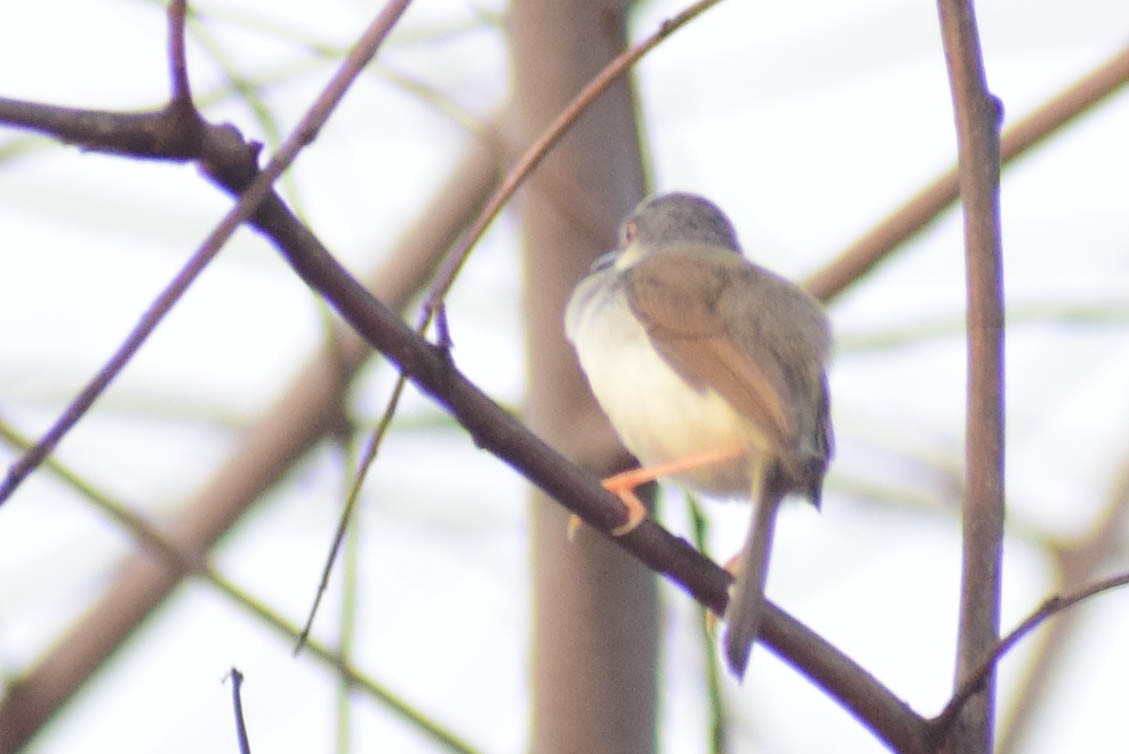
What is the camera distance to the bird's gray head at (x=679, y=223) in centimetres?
441

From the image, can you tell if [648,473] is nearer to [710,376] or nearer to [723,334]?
[710,376]

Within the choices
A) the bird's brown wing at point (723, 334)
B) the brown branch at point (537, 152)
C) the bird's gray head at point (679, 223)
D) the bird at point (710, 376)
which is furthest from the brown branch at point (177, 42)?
the bird's gray head at point (679, 223)

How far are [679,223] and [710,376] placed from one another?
109 centimetres

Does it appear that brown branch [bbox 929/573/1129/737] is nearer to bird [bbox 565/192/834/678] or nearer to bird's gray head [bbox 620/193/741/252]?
bird [bbox 565/192/834/678]

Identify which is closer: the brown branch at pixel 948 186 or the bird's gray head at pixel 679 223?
the brown branch at pixel 948 186

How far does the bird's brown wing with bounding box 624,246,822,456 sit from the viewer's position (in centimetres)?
346

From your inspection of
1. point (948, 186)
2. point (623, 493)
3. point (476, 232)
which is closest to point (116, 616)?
point (623, 493)

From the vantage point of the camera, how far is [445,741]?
9.21ft

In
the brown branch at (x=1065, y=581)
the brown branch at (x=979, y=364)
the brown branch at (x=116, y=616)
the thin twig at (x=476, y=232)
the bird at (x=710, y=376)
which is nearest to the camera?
the thin twig at (x=476, y=232)

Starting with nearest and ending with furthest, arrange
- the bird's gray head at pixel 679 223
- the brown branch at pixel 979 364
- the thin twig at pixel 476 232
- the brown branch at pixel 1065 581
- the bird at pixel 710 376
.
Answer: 1. the thin twig at pixel 476 232
2. the brown branch at pixel 979 364
3. the brown branch at pixel 1065 581
4. the bird at pixel 710 376
5. the bird's gray head at pixel 679 223

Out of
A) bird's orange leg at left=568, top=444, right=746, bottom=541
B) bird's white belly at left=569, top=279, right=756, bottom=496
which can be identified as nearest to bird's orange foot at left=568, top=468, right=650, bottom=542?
bird's orange leg at left=568, top=444, right=746, bottom=541

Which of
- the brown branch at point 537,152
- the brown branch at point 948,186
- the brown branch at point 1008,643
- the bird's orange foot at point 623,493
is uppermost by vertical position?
the brown branch at point 948,186

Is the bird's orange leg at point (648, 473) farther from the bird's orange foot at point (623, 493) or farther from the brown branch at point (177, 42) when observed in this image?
the brown branch at point (177, 42)

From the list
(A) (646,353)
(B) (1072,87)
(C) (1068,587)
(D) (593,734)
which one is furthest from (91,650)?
(B) (1072,87)
